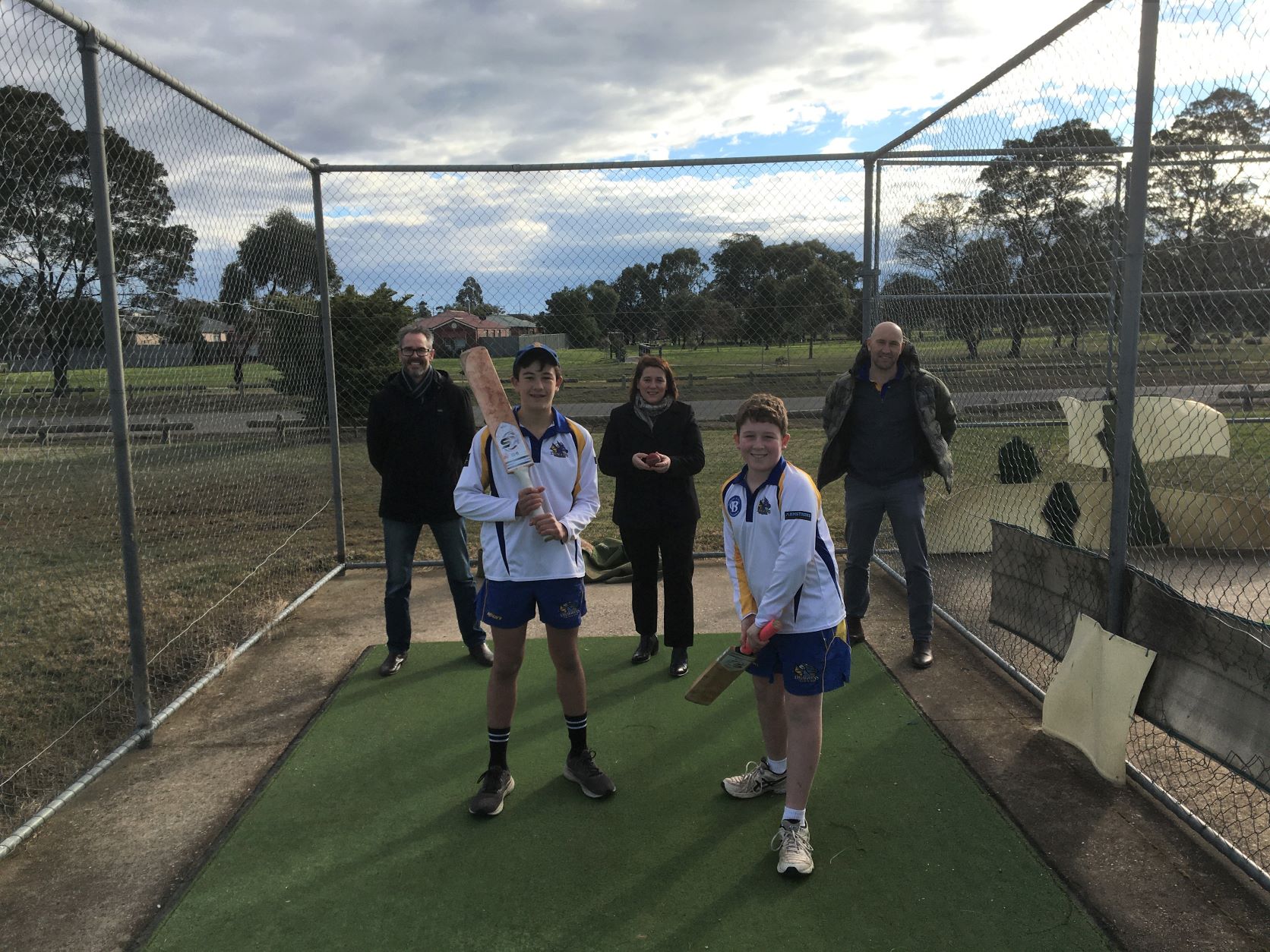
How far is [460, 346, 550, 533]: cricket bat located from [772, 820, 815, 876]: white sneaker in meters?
1.32

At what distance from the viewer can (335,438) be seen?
262 inches

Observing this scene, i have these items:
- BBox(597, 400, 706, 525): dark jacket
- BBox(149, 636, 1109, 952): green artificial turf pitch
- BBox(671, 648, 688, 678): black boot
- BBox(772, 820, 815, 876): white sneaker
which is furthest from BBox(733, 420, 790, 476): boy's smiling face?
BBox(671, 648, 688, 678): black boot

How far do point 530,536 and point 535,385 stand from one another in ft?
1.86

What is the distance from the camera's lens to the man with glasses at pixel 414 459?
15.5 ft

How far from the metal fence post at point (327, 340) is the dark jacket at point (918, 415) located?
3.73 m

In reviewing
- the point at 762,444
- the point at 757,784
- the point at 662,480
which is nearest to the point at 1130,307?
the point at 762,444

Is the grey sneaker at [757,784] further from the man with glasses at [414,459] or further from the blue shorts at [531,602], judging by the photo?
the man with glasses at [414,459]

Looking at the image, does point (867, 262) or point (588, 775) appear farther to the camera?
point (867, 262)

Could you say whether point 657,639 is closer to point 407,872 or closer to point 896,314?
point 407,872

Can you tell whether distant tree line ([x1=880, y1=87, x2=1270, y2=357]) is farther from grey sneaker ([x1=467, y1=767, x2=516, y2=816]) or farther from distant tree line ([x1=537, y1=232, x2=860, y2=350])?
grey sneaker ([x1=467, y1=767, x2=516, y2=816])

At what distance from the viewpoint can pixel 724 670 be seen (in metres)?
3.01

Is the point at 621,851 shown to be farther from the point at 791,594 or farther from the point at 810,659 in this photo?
the point at 791,594

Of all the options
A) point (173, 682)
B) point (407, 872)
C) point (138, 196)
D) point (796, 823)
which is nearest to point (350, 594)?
point (173, 682)

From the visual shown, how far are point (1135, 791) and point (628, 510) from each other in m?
2.62
